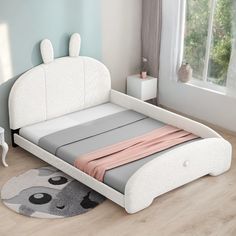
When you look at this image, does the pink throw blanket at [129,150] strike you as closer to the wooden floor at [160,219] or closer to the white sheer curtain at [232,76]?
the wooden floor at [160,219]

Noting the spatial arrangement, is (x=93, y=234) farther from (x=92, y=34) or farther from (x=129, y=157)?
(x=92, y=34)

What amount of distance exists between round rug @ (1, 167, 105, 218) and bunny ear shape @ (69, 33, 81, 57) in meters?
1.19

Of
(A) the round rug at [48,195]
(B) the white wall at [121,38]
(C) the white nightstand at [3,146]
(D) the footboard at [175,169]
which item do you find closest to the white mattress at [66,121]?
(C) the white nightstand at [3,146]

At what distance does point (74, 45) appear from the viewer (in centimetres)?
441

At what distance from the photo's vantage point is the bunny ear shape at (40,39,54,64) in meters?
4.17

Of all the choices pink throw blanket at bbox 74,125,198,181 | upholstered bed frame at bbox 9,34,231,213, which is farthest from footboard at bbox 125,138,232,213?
pink throw blanket at bbox 74,125,198,181

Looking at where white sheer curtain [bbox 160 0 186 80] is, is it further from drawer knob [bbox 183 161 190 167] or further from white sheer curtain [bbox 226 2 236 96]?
drawer knob [bbox 183 161 190 167]

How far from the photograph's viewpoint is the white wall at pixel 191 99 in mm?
4691

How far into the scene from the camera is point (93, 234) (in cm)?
310

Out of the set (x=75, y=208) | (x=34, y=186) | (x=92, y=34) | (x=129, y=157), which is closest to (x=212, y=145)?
(x=129, y=157)

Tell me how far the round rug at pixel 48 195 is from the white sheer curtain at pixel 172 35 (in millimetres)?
1896

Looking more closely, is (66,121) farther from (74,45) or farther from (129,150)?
(129,150)

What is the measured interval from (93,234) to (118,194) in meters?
0.34

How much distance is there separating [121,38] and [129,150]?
5.55ft
